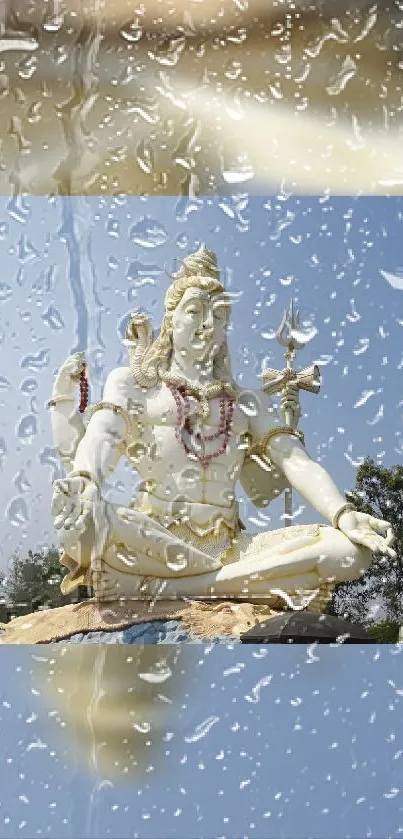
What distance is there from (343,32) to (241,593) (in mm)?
1463

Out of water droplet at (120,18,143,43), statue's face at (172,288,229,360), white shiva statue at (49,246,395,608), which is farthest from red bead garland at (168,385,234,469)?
water droplet at (120,18,143,43)

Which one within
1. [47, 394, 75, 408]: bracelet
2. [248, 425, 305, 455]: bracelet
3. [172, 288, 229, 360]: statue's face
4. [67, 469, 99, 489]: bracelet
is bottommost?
[67, 469, 99, 489]: bracelet

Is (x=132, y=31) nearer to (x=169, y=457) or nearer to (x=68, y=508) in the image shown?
(x=169, y=457)

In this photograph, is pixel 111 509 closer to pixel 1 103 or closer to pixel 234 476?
pixel 234 476

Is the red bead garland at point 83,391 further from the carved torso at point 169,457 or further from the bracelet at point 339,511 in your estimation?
the bracelet at point 339,511

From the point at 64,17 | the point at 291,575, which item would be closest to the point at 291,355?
Answer: the point at 291,575

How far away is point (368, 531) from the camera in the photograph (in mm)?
2596

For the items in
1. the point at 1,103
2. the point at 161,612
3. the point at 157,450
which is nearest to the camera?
the point at 161,612

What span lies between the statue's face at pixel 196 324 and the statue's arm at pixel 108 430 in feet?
0.52

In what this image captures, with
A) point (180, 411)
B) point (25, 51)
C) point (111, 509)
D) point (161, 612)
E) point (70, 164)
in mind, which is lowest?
point (161, 612)

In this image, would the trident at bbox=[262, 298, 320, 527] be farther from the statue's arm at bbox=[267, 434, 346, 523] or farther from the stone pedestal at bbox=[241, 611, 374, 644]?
the stone pedestal at bbox=[241, 611, 374, 644]

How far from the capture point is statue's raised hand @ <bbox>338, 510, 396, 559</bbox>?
2551mm

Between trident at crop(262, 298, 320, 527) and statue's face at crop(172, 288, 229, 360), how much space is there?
0.56 ft

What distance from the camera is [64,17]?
2.82 metres
